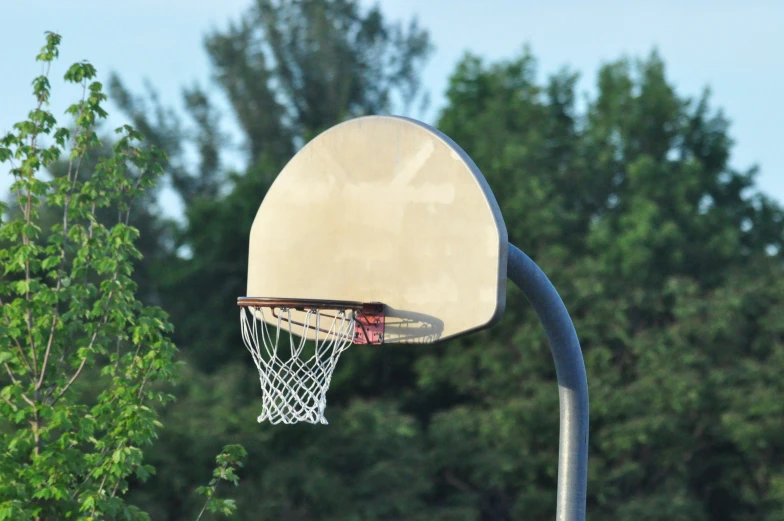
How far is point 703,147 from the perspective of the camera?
50.5ft

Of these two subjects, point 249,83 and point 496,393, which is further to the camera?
point 249,83

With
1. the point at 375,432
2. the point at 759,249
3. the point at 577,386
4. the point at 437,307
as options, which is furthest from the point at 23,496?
the point at 759,249

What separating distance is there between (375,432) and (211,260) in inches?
187

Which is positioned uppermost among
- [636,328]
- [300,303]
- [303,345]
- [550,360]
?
[636,328]

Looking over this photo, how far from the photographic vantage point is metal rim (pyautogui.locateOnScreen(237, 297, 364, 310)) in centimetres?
385

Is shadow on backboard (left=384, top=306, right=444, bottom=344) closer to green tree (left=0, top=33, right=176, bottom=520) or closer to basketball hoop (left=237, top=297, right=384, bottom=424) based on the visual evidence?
basketball hoop (left=237, top=297, right=384, bottom=424)

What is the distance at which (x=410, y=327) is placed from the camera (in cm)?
384

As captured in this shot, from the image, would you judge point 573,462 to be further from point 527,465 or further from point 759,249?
point 759,249

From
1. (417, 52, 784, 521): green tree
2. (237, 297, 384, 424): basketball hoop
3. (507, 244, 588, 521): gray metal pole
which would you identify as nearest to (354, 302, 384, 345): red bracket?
(237, 297, 384, 424): basketball hoop

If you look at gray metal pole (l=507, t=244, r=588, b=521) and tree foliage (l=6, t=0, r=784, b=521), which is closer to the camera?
gray metal pole (l=507, t=244, r=588, b=521)

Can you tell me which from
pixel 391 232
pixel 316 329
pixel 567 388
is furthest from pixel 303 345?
pixel 567 388

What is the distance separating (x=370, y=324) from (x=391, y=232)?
36 centimetres

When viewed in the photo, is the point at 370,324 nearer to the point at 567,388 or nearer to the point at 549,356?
the point at 567,388

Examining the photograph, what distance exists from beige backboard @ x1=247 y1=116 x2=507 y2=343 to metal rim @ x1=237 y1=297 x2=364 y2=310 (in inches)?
4.3
